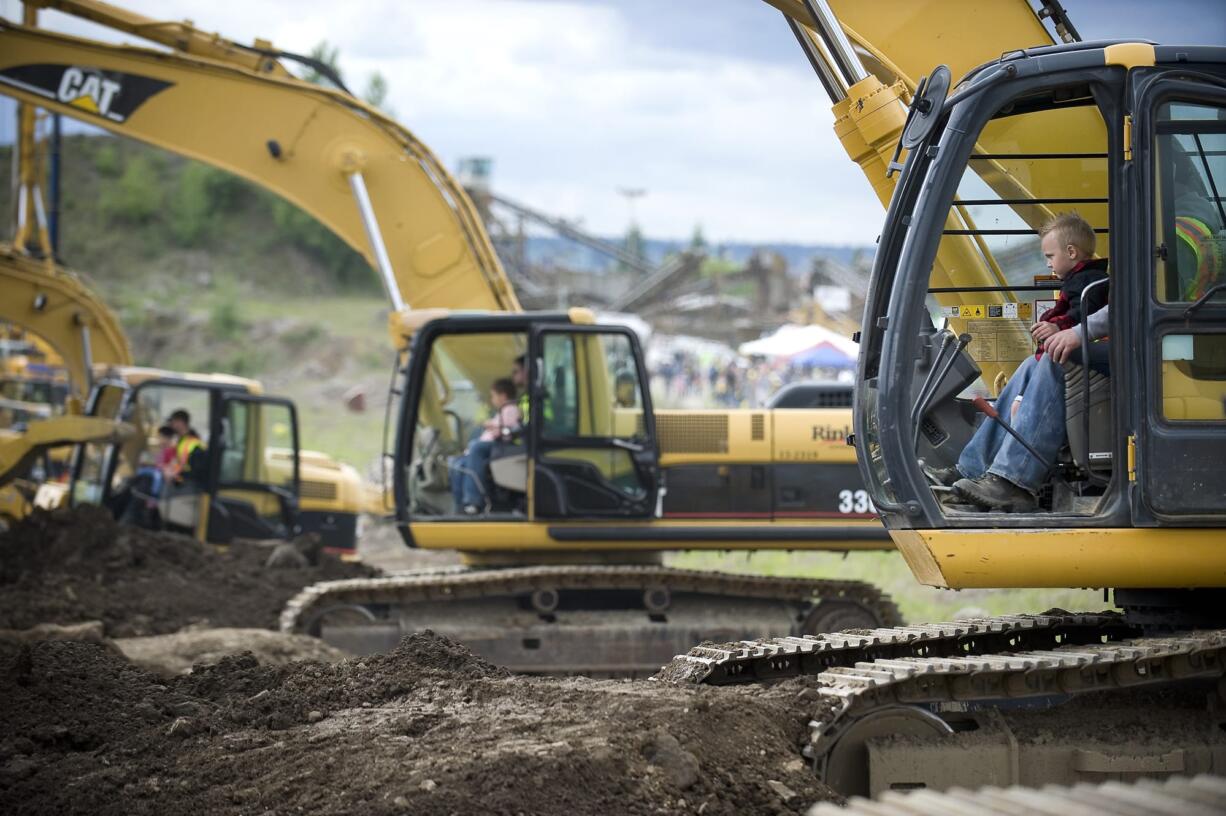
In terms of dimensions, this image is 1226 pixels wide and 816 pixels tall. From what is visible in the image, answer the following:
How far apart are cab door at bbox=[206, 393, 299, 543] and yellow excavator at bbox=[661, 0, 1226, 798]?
9157 millimetres

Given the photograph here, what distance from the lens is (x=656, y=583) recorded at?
10.5 m

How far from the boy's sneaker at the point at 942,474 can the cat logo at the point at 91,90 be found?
360 inches

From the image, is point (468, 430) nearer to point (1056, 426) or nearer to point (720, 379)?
point (1056, 426)

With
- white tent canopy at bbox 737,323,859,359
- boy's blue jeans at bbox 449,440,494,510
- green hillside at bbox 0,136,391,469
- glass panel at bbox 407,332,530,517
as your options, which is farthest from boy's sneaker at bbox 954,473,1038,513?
green hillside at bbox 0,136,391,469

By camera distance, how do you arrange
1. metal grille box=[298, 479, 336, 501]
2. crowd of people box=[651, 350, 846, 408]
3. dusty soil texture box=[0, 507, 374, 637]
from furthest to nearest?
crowd of people box=[651, 350, 846, 408] → metal grille box=[298, 479, 336, 501] → dusty soil texture box=[0, 507, 374, 637]

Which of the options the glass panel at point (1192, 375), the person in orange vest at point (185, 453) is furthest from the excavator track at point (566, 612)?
the glass panel at point (1192, 375)

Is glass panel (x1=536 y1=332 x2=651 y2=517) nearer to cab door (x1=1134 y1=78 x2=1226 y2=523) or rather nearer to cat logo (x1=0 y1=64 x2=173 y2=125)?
cat logo (x1=0 y1=64 x2=173 y2=125)

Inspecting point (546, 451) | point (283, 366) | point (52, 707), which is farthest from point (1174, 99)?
point (283, 366)

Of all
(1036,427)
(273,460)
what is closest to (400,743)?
(1036,427)

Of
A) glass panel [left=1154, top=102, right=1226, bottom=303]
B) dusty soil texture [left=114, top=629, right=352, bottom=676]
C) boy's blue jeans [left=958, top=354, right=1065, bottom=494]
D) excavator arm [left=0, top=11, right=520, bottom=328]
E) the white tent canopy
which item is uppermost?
excavator arm [left=0, top=11, right=520, bottom=328]

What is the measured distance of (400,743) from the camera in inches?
193

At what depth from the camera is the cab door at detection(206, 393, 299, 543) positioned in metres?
13.9

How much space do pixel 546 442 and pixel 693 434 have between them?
1090 mm

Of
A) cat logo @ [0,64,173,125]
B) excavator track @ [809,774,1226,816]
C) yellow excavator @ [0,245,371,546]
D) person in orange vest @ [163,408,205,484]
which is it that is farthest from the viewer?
person in orange vest @ [163,408,205,484]
